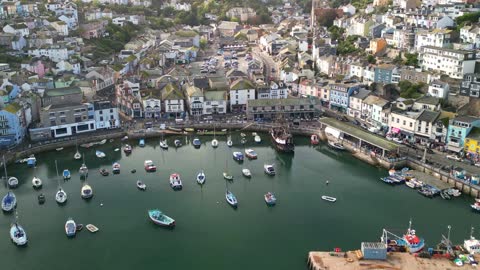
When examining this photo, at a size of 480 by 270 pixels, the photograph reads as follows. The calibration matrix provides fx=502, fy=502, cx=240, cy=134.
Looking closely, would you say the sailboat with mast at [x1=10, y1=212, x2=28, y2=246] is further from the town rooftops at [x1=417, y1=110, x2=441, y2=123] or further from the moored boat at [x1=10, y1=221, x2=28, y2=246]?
the town rooftops at [x1=417, y1=110, x2=441, y2=123]

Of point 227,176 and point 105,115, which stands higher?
point 105,115

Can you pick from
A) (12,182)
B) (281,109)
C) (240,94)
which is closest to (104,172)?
(12,182)

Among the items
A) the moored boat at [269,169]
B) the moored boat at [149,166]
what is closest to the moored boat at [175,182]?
the moored boat at [149,166]

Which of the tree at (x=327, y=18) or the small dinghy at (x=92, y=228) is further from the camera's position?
the tree at (x=327, y=18)

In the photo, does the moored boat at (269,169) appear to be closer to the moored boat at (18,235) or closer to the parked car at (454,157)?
the parked car at (454,157)

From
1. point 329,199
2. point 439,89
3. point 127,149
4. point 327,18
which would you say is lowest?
point 329,199

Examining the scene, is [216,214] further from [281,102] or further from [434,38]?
[434,38]
